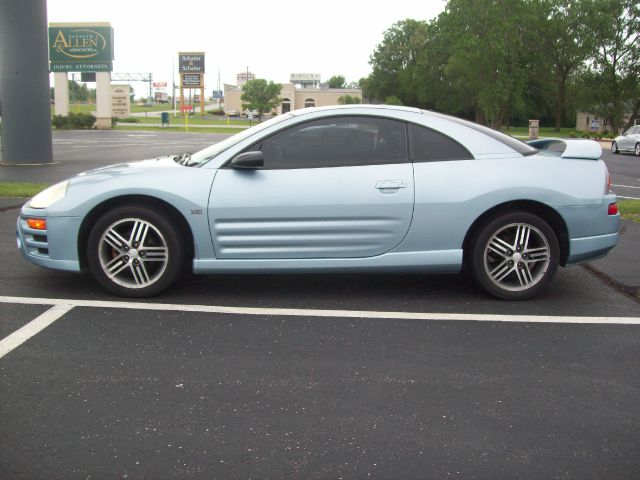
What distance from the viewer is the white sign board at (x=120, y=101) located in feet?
188

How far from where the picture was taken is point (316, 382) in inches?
134

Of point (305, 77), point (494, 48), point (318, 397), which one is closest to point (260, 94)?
point (494, 48)

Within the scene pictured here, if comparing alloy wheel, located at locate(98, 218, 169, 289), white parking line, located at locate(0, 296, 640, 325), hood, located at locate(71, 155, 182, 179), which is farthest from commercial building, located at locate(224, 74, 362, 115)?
white parking line, located at locate(0, 296, 640, 325)

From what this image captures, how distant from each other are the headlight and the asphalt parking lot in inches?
26.4

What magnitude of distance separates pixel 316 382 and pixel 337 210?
167cm

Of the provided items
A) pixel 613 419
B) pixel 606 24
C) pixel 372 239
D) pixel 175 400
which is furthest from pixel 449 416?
pixel 606 24

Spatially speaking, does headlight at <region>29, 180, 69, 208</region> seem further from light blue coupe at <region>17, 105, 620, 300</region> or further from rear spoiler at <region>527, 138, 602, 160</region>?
rear spoiler at <region>527, 138, 602, 160</region>

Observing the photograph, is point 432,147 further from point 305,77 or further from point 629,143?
point 305,77

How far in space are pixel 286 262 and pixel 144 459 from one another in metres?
2.36

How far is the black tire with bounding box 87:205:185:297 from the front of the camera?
4.77 meters

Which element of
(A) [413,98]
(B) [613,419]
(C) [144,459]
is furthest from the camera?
(A) [413,98]

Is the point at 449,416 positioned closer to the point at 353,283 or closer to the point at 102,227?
the point at 353,283

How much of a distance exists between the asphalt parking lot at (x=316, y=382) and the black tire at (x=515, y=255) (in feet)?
0.49

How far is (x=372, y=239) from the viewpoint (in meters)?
4.82
